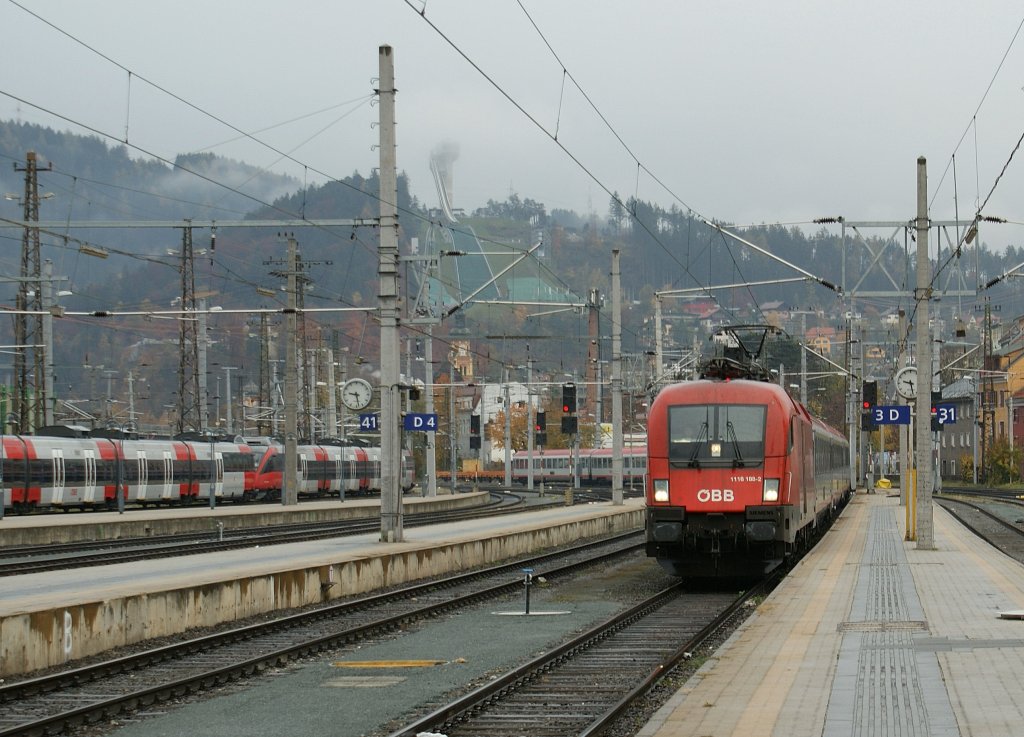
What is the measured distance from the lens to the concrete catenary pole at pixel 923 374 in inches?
1032

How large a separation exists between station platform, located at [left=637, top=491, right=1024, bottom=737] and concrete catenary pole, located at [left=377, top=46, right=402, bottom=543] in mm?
7659

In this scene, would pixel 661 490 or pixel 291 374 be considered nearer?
pixel 661 490

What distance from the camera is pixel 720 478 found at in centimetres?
2208

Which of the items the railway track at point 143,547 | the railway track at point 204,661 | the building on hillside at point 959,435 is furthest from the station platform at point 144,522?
the building on hillside at point 959,435

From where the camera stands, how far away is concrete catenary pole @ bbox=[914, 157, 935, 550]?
86.0 feet

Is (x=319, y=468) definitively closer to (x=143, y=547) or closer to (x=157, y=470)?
(x=157, y=470)

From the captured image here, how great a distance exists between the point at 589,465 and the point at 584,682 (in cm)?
9027

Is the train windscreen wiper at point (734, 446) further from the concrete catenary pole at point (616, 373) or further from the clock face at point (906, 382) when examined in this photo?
the concrete catenary pole at point (616, 373)

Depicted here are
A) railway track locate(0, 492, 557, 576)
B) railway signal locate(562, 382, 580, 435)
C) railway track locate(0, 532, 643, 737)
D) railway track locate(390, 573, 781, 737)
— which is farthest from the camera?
railway signal locate(562, 382, 580, 435)

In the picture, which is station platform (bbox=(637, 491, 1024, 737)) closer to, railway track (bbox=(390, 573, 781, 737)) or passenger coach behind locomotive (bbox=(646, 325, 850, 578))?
railway track (bbox=(390, 573, 781, 737))

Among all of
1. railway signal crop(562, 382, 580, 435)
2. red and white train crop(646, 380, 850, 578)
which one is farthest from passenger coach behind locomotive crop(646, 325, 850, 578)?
railway signal crop(562, 382, 580, 435)

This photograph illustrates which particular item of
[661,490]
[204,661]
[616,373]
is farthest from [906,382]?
[204,661]

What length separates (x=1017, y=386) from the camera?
11638cm

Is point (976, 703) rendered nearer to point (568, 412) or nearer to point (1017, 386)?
point (568, 412)
